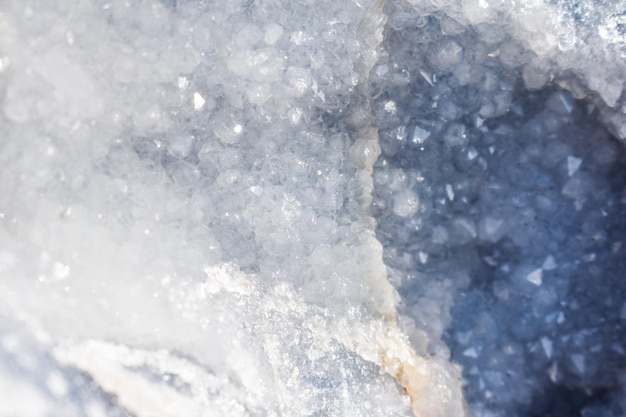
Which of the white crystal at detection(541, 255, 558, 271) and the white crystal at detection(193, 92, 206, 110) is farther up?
the white crystal at detection(193, 92, 206, 110)

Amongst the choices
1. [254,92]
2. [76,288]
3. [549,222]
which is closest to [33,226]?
[76,288]

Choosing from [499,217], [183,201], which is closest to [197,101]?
[183,201]

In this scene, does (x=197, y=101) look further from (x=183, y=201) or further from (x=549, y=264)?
(x=549, y=264)

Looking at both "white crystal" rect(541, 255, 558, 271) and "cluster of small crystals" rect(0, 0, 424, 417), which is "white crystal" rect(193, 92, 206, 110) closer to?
"cluster of small crystals" rect(0, 0, 424, 417)

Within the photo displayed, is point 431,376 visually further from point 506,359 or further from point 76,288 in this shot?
point 76,288

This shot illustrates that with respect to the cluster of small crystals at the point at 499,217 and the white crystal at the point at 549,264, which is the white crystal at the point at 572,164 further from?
the white crystal at the point at 549,264

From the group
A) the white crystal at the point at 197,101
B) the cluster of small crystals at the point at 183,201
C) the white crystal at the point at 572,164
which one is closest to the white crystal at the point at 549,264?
the white crystal at the point at 572,164

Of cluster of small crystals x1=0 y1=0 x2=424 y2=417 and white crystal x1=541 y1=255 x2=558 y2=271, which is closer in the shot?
cluster of small crystals x1=0 y1=0 x2=424 y2=417

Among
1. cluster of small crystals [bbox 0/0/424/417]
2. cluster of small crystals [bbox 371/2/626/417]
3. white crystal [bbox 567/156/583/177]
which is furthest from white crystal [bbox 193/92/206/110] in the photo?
white crystal [bbox 567/156/583/177]
